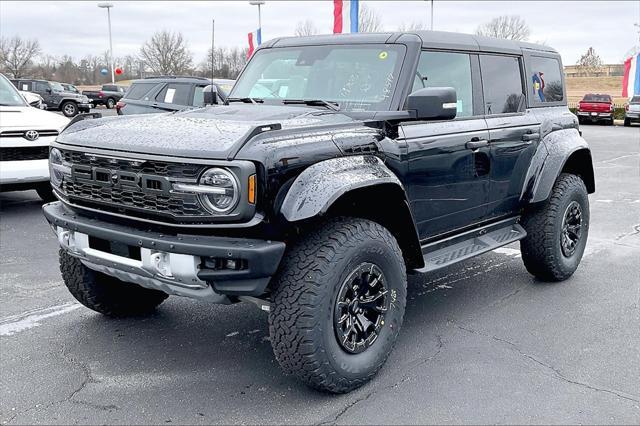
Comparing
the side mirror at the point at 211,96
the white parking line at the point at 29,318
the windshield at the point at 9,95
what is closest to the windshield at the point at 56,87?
the windshield at the point at 9,95

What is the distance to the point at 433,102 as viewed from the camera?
3703 mm

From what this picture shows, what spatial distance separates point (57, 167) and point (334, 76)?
179 cm

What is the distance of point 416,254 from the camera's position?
13.0 ft

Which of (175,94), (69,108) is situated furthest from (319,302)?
(69,108)

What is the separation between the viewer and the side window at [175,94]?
40.4 feet

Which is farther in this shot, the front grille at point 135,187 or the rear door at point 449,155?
the rear door at point 449,155

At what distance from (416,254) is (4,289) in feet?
10.8

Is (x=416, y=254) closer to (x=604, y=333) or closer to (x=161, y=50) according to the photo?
(x=604, y=333)

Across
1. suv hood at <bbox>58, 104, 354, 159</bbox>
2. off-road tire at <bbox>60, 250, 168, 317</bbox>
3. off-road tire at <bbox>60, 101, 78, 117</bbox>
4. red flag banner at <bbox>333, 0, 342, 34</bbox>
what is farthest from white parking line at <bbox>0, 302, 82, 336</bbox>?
off-road tire at <bbox>60, 101, 78, 117</bbox>

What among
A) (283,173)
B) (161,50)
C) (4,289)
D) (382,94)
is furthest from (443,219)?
(161,50)

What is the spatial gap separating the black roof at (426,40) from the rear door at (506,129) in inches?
3.6

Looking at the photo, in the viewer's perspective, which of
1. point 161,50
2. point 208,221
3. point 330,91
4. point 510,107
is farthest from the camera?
point 161,50

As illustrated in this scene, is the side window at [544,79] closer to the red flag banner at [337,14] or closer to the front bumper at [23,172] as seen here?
the front bumper at [23,172]

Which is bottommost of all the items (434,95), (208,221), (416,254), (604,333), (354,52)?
(604,333)
